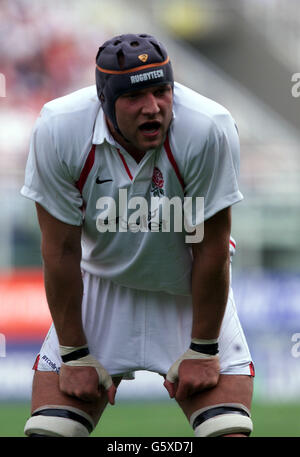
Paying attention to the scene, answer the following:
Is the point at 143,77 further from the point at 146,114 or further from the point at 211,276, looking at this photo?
the point at 211,276

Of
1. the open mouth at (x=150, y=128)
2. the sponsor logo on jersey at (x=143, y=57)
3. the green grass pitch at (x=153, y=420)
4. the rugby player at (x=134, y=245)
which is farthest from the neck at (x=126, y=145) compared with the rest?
the green grass pitch at (x=153, y=420)

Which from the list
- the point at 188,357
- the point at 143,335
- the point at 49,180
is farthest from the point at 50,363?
the point at 49,180

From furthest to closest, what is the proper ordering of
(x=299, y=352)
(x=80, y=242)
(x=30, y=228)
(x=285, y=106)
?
(x=285, y=106) → (x=30, y=228) → (x=299, y=352) → (x=80, y=242)

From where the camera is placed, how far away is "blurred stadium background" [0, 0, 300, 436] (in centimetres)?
959

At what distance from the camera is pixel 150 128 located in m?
3.12

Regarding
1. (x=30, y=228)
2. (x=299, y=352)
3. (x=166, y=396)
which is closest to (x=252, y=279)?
(x=299, y=352)

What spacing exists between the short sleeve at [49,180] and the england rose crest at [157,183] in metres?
0.28

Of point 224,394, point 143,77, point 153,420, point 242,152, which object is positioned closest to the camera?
point 143,77

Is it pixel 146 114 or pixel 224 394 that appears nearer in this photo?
pixel 146 114

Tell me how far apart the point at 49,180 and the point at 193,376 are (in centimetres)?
94

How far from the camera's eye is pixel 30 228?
10367mm

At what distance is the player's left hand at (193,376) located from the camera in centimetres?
341
